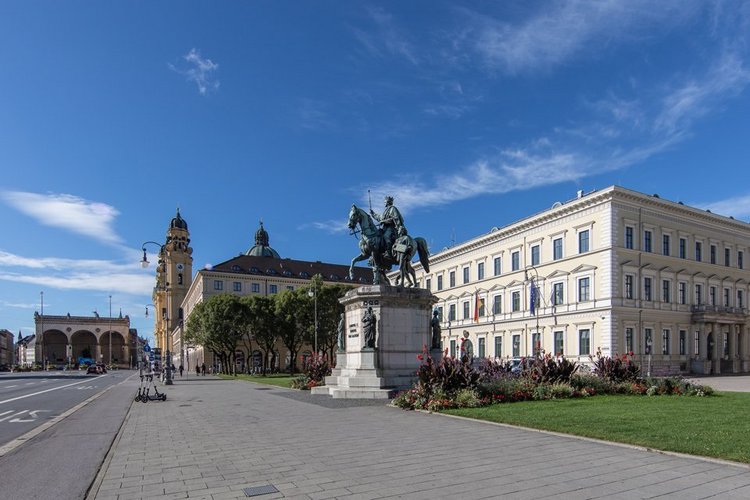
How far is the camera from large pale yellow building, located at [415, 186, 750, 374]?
2164 inches

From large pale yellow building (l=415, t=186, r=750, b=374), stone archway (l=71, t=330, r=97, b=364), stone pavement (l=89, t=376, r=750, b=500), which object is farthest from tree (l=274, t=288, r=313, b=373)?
stone archway (l=71, t=330, r=97, b=364)

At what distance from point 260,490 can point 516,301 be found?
209ft

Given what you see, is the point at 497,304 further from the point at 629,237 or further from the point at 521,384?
the point at 521,384

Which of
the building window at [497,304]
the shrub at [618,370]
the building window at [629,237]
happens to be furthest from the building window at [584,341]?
the shrub at [618,370]

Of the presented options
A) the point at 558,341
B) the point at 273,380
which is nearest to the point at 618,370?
the point at 273,380

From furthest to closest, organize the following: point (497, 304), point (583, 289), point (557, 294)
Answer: point (497, 304), point (557, 294), point (583, 289)

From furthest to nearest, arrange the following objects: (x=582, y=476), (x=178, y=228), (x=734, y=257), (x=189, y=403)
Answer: (x=178, y=228) < (x=734, y=257) < (x=189, y=403) < (x=582, y=476)

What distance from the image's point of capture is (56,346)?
180 meters

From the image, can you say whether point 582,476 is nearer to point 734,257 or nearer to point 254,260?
point 734,257

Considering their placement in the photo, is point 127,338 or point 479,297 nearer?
point 479,297

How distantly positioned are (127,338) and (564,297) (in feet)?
565

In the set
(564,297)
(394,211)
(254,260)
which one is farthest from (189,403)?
(254,260)

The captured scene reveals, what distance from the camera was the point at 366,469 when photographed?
875 cm

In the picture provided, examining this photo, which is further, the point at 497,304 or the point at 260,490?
the point at 497,304
